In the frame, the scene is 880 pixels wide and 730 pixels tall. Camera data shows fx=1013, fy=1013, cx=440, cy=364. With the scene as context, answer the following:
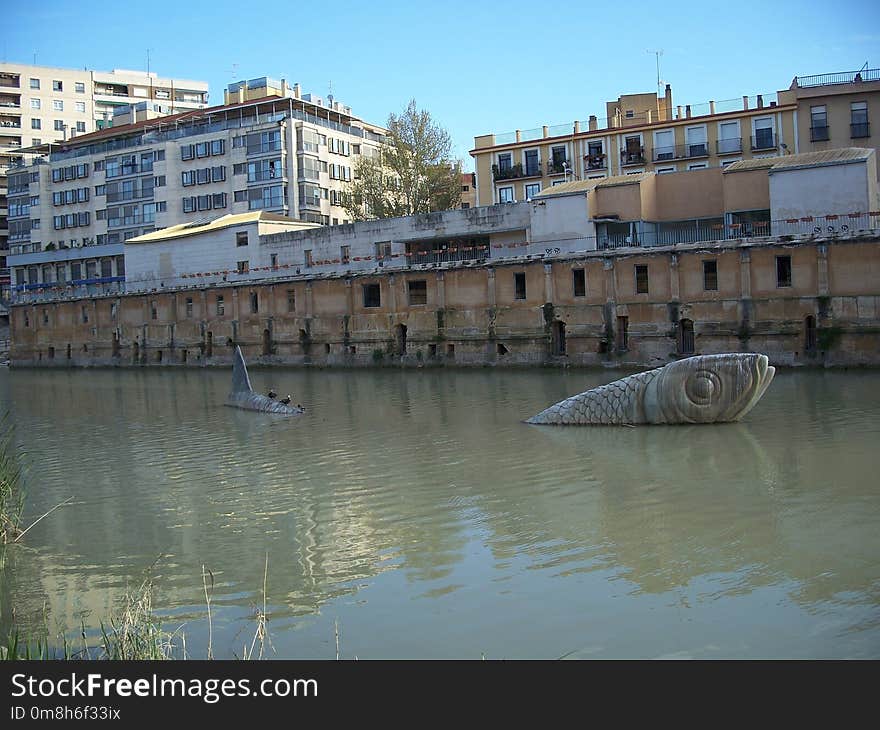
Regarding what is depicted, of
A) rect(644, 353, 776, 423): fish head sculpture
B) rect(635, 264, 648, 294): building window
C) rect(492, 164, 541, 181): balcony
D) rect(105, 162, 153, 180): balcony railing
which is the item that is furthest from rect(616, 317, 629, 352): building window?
rect(105, 162, 153, 180): balcony railing

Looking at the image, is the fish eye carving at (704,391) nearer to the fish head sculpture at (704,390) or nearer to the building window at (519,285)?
the fish head sculpture at (704,390)

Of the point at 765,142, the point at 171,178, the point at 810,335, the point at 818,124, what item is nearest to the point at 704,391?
the point at 810,335

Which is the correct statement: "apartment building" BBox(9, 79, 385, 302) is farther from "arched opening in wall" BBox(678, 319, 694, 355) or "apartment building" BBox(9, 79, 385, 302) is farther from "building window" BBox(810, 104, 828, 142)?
"arched opening in wall" BBox(678, 319, 694, 355)

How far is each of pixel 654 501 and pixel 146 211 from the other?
7885 cm

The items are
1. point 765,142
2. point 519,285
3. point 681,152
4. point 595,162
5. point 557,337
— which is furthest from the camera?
point 595,162

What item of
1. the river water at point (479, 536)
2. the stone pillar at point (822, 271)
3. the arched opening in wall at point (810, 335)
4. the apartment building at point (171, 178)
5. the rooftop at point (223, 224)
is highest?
the apartment building at point (171, 178)

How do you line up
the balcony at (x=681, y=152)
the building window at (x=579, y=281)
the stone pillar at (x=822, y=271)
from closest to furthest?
1. the stone pillar at (x=822, y=271)
2. the building window at (x=579, y=281)
3. the balcony at (x=681, y=152)

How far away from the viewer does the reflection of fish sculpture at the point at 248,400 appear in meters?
30.8

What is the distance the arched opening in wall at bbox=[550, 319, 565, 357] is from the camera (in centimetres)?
4875

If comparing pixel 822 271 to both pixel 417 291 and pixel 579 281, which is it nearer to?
pixel 579 281

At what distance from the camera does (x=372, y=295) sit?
56.2m

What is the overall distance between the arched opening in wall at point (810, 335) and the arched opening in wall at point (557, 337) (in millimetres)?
11410

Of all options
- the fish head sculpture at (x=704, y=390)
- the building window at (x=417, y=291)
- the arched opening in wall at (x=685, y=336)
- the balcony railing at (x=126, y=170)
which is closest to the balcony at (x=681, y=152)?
the building window at (x=417, y=291)

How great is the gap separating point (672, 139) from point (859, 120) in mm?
11391
